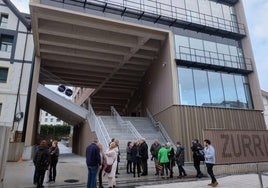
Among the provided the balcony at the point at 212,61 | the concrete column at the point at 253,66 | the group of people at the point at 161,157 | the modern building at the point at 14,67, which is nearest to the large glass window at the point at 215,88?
the balcony at the point at 212,61

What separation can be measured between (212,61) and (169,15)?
5.02 metres

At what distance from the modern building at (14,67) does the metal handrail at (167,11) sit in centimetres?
601

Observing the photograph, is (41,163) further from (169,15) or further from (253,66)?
(253,66)

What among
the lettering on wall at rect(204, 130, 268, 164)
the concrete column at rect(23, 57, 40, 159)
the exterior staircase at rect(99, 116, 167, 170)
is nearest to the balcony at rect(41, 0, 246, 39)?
the concrete column at rect(23, 57, 40, 159)

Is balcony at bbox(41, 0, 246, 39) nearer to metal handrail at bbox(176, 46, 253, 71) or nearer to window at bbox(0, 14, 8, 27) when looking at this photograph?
metal handrail at bbox(176, 46, 253, 71)

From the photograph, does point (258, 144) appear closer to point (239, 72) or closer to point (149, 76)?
point (239, 72)

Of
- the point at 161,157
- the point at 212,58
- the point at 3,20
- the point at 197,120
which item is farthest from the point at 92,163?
the point at 3,20

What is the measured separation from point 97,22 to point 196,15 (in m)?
8.67

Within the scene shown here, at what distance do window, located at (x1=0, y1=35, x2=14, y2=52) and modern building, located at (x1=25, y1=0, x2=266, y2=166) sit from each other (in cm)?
267

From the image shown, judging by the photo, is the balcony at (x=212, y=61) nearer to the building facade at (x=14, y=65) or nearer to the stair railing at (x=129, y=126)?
the stair railing at (x=129, y=126)

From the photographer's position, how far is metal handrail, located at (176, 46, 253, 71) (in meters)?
16.2

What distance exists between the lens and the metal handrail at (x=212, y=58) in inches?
637

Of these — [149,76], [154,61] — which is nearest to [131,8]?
[154,61]

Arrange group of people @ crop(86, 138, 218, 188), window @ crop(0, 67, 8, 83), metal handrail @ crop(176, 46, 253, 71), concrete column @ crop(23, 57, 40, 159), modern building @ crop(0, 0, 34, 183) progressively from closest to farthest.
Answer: group of people @ crop(86, 138, 218, 188)
concrete column @ crop(23, 57, 40, 159)
modern building @ crop(0, 0, 34, 183)
metal handrail @ crop(176, 46, 253, 71)
window @ crop(0, 67, 8, 83)
